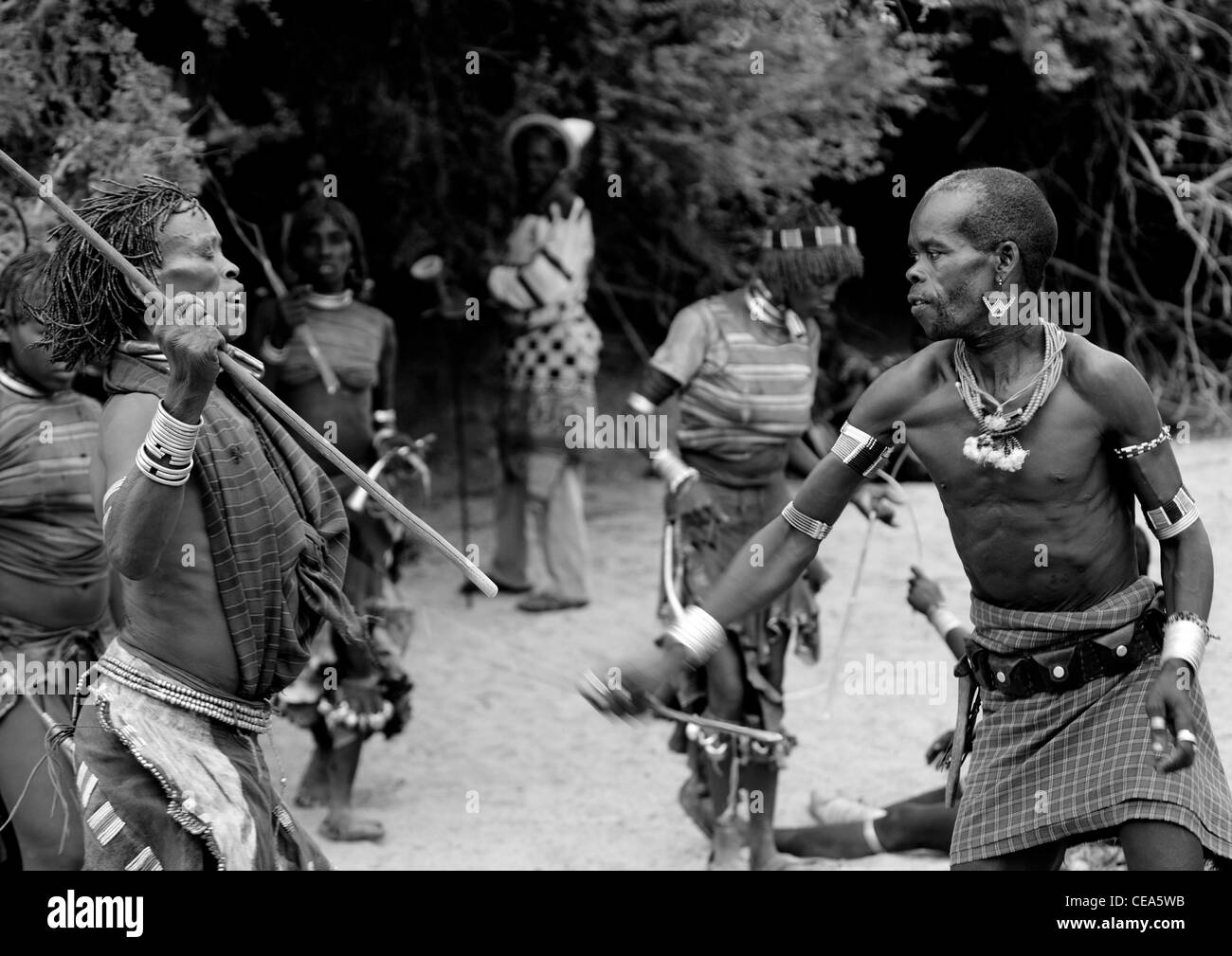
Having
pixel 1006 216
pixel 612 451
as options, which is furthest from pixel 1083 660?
pixel 612 451

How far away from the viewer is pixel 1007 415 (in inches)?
125

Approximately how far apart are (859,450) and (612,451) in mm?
7688

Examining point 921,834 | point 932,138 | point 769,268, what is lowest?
point 921,834

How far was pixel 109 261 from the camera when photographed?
3.09m

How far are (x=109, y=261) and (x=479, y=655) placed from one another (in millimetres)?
4692

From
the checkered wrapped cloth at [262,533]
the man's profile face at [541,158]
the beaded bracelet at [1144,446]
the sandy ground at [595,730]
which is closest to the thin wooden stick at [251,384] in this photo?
the checkered wrapped cloth at [262,533]

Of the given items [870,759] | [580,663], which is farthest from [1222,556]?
[580,663]

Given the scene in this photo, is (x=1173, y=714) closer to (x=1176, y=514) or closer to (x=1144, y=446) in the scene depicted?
(x=1176, y=514)

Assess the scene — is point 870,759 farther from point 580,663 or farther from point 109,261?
point 109,261

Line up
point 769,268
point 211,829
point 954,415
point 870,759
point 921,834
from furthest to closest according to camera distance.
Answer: point 870,759 < point 769,268 < point 921,834 < point 954,415 < point 211,829

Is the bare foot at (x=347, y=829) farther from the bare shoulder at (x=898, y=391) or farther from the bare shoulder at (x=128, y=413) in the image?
the bare shoulder at (x=898, y=391)

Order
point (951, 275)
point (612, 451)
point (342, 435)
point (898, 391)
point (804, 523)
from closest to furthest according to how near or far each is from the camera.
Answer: point (951, 275)
point (898, 391)
point (804, 523)
point (342, 435)
point (612, 451)

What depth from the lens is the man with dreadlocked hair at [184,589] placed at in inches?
120

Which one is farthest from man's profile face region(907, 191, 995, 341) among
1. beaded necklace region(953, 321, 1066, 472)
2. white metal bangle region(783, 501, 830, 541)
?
white metal bangle region(783, 501, 830, 541)
